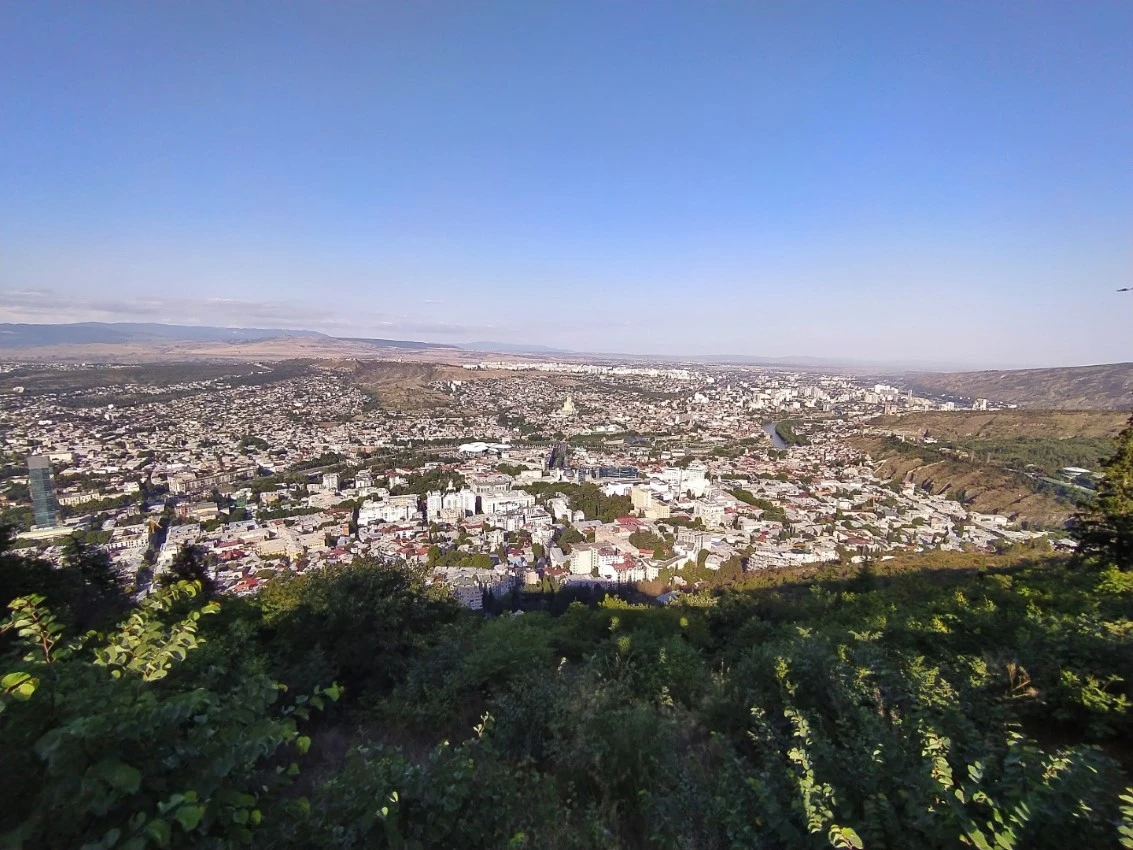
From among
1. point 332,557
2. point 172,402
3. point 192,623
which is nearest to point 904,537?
point 332,557

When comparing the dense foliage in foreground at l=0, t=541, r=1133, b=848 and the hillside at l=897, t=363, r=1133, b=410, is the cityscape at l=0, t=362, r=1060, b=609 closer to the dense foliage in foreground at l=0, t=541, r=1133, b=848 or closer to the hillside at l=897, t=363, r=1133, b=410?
the dense foliage in foreground at l=0, t=541, r=1133, b=848

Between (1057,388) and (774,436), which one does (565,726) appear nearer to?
(774,436)

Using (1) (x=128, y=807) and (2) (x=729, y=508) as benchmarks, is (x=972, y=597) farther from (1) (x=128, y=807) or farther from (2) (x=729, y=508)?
(2) (x=729, y=508)

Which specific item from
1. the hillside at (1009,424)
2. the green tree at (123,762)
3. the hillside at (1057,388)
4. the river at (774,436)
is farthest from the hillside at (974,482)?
the green tree at (123,762)

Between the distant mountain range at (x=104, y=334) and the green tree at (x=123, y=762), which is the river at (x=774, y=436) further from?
the distant mountain range at (x=104, y=334)

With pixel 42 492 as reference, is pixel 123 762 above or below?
above

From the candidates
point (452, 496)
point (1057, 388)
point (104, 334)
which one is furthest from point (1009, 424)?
point (104, 334)

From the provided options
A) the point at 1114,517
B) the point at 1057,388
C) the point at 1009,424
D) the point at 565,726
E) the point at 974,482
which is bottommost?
the point at 974,482
